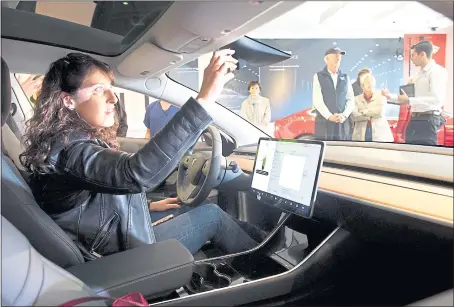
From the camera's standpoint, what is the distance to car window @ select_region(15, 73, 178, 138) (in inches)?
51.4

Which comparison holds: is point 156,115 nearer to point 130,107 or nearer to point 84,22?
point 130,107

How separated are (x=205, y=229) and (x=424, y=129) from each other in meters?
0.83

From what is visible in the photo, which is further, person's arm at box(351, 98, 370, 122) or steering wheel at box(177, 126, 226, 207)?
steering wheel at box(177, 126, 226, 207)

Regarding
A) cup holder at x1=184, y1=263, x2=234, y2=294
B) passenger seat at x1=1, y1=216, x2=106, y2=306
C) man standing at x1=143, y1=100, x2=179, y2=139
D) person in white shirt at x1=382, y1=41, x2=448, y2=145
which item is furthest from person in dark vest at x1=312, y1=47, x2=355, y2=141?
passenger seat at x1=1, y1=216, x2=106, y2=306

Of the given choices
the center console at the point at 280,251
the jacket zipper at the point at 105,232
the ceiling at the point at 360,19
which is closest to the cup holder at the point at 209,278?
the center console at the point at 280,251

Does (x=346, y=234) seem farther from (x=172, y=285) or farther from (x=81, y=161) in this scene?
(x=81, y=161)

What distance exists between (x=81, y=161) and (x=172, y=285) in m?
0.39

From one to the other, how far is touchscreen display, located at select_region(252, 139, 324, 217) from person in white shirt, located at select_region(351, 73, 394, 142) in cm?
14

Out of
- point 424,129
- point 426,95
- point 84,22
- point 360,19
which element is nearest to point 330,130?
point 424,129

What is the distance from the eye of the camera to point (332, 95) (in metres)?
1.17

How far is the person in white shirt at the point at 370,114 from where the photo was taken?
44.1 inches

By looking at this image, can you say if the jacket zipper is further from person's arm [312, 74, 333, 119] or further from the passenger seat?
person's arm [312, 74, 333, 119]

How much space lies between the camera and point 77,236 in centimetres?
119

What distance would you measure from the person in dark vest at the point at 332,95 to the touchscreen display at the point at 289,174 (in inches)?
3.4
